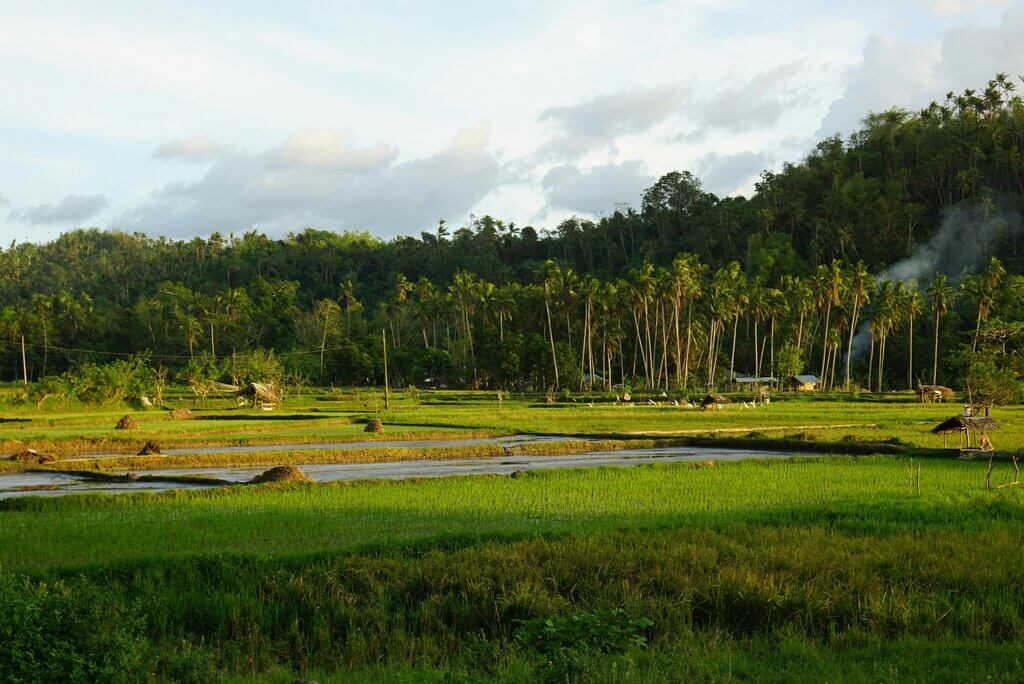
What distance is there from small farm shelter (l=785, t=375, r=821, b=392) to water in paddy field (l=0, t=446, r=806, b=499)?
47378 millimetres

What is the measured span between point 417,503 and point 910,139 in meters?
110

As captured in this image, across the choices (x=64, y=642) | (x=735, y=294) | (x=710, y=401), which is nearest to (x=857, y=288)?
(x=735, y=294)

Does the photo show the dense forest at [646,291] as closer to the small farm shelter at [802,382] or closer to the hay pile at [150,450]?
the small farm shelter at [802,382]

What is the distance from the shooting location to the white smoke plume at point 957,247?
9044 centimetres

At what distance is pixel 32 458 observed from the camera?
25766 millimetres

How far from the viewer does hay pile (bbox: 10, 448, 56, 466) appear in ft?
83.6

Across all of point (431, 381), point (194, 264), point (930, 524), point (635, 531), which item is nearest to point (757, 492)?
point (930, 524)

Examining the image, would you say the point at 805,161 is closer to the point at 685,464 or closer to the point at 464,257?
the point at 464,257

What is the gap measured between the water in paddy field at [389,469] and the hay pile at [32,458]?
1300 millimetres

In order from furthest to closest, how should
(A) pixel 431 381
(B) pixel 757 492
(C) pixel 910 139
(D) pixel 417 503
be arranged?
(C) pixel 910 139
(A) pixel 431 381
(B) pixel 757 492
(D) pixel 417 503

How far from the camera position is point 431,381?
90812 mm

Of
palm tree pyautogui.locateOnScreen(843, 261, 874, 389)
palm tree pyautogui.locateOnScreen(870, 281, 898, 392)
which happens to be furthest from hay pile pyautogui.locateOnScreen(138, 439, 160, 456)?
palm tree pyautogui.locateOnScreen(870, 281, 898, 392)

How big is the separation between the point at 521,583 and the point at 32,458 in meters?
20.7

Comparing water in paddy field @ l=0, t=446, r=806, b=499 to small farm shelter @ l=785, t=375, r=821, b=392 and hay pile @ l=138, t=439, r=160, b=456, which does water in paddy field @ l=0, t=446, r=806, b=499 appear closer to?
hay pile @ l=138, t=439, r=160, b=456
